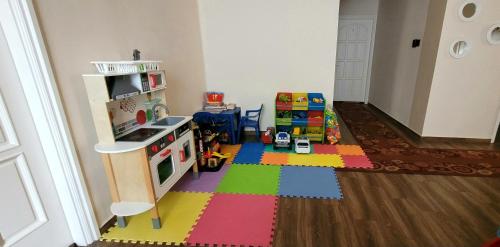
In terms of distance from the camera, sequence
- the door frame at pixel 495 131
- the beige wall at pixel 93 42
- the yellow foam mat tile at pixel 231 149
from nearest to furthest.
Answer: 1. the beige wall at pixel 93 42
2. the yellow foam mat tile at pixel 231 149
3. the door frame at pixel 495 131

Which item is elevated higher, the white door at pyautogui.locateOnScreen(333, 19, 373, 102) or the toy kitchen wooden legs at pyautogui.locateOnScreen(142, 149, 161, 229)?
the white door at pyautogui.locateOnScreen(333, 19, 373, 102)

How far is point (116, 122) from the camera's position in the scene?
82.9 inches

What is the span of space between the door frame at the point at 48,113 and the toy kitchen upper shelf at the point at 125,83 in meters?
0.26

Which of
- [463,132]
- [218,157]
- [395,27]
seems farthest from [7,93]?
[395,27]

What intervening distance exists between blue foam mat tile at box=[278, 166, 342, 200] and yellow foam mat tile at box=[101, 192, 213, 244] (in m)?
0.85

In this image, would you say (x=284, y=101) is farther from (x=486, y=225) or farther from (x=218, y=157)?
(x=486, y=225)

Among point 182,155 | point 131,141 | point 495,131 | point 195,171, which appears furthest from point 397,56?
point 131,141

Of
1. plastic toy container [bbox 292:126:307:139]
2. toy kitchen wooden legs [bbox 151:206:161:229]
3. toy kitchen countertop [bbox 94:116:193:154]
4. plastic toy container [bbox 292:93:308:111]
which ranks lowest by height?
toy kitchen wooden legs [bbox 151:206:161:229]

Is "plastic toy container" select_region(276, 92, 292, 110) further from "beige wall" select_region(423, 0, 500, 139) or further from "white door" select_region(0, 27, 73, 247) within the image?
"white door" select_region(0, 27, 73, 247)

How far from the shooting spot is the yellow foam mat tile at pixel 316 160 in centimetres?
310

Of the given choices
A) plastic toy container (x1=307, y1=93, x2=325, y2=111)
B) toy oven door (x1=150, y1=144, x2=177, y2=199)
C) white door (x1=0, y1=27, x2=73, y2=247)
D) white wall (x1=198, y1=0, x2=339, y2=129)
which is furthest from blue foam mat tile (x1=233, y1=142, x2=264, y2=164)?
white door (x1=0, y1=27, x2=73, y2=247)

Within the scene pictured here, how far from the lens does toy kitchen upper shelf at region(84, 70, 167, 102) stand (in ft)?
5.81

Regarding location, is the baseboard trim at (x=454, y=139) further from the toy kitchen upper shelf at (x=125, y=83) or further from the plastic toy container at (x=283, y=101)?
the toy kitchen upper shelf at (x=125, y=83)

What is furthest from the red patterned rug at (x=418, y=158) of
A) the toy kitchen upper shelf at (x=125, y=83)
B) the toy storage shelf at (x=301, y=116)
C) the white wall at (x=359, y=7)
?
the white wall at (x=359, y=7)
